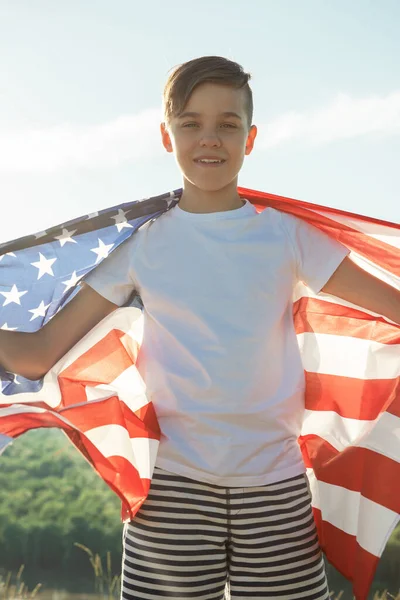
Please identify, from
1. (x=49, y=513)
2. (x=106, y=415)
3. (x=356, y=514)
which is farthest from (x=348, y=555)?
(x=49, y=513)

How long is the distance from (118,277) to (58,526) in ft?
32.7

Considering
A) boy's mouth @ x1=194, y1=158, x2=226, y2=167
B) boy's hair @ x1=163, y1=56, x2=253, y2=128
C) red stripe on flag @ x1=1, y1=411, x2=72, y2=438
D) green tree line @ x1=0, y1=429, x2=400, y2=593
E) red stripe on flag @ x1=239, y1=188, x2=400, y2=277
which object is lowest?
green tree line @ x1=0, y1=429, x2=400, y2=593

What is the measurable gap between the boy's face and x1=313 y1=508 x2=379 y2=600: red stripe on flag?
4.41 ft

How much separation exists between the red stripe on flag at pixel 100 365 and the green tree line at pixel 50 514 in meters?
8.71

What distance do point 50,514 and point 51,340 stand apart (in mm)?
9813

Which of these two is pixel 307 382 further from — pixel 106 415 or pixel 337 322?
pixel 106 415

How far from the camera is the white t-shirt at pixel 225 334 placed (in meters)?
2.49

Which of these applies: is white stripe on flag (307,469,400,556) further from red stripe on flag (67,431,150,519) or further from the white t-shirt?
red stripe on flag (67,431,150,519)

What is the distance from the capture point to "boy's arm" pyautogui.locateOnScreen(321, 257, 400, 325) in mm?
2674

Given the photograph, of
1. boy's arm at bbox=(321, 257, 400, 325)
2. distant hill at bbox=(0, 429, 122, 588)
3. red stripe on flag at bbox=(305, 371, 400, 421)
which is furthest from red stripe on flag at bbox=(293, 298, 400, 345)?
distant hill at bbox=(0, 429, 122, 588)

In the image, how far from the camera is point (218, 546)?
242 centimetres

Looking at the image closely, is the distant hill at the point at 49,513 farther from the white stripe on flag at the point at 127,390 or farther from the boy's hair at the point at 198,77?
the boy's hair at the point at 198,77

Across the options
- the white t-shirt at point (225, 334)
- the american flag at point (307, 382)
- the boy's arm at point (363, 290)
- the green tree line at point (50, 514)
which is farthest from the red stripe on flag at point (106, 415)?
the green tree line at point (50, 514)

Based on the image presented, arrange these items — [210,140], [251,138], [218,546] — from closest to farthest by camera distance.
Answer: [218,546] → [210,140] → [251,138]
